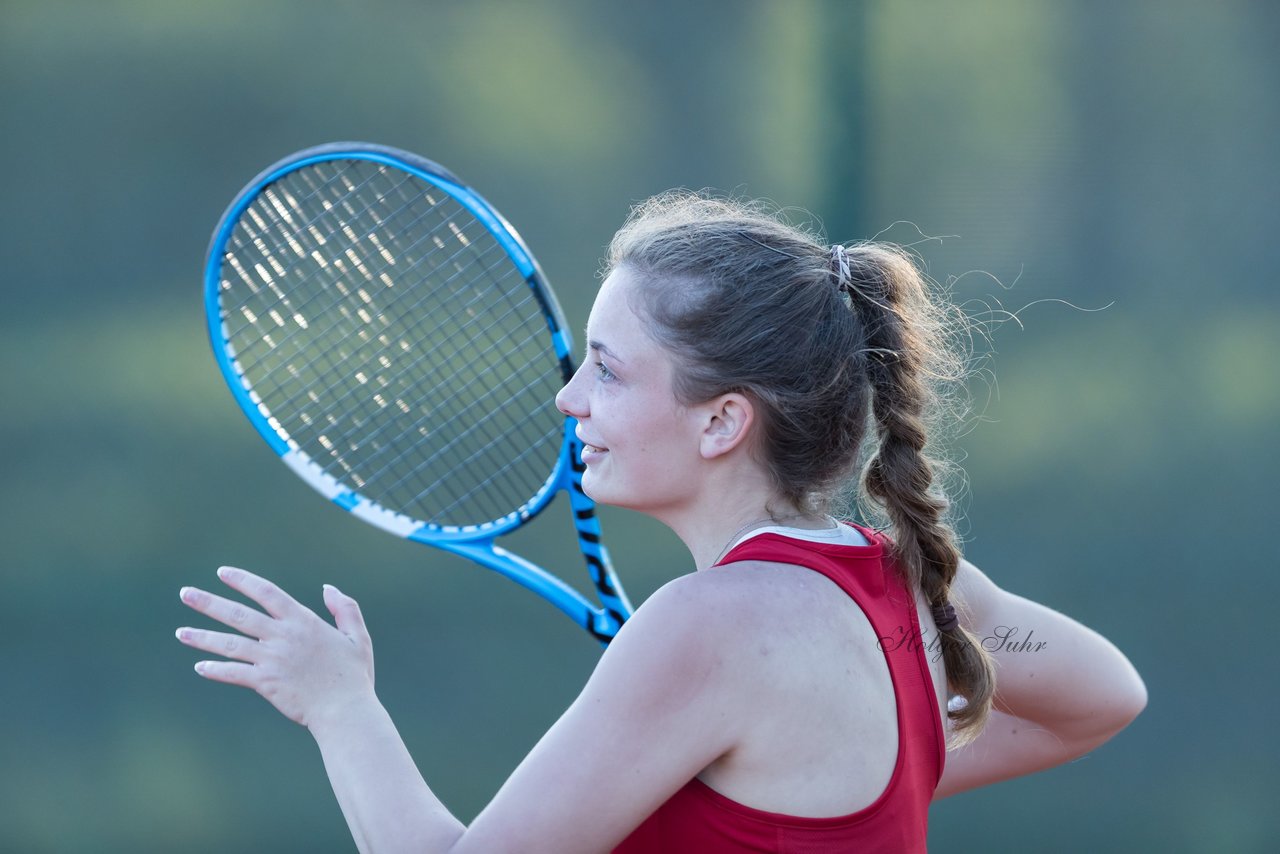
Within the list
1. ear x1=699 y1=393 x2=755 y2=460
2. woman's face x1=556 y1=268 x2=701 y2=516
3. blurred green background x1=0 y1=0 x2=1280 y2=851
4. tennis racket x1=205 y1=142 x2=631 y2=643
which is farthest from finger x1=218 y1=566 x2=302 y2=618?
blurred green background x1=0 y1=0 x2=1280 y2=851

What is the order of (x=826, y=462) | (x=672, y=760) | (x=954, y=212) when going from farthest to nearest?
(x=954, y=212), (x=826, y=462), (x=672, y=760)

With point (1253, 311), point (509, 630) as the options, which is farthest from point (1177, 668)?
point (509, 630)

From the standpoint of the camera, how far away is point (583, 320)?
2791 millimetres

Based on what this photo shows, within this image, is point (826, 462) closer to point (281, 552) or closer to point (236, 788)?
point (281, 552)

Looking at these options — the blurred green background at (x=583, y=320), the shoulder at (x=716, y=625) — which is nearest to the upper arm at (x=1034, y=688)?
the shoulder at (x=716, y=625)

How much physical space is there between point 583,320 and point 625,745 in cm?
178

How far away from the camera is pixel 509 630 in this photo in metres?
2.78

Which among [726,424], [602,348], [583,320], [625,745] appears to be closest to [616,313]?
[602,348]

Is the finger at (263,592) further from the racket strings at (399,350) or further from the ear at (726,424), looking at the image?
the racket strings at (399,350)

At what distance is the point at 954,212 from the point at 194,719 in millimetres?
1931

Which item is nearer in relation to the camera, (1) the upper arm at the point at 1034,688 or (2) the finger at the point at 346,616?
(2) the finger at the point at 346,616

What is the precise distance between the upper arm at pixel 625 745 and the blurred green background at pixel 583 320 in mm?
1671

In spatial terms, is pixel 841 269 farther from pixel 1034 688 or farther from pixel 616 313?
pixel 1034 688

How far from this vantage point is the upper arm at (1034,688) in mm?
1535
